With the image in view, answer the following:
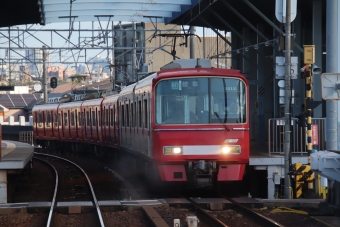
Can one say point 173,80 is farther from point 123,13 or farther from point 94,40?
point 94,40

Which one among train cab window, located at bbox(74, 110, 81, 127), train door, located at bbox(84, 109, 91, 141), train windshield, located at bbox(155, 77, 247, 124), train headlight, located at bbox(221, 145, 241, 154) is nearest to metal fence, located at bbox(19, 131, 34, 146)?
train cab window, located at bbox(74, 110, 81, 127)

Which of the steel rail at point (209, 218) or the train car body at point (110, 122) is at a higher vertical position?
the train car body at point (110, 122)

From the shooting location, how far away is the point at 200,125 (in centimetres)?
1457

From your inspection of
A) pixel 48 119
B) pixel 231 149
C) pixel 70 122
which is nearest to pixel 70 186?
pixel 231 149

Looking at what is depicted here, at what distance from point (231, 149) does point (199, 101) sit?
44.8 inches

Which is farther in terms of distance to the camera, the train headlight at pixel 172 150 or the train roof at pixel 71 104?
the train roof at pixel 71 104

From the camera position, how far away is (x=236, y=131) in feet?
48.0

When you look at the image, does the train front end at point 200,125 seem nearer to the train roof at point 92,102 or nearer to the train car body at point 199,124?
the train car body at point 199,124

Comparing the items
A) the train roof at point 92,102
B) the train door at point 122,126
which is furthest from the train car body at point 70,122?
the train door at point 122,126

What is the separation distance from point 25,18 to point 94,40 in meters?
11.3

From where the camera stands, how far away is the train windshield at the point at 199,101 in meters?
14.7

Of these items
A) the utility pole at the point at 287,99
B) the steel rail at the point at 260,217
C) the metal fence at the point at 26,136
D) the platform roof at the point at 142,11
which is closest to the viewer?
the steel rail at the point at 260,217

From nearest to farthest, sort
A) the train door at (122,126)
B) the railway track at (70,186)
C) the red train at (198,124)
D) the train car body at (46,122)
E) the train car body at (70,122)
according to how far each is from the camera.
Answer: the railway track at (70,186) < the red train at (198,124) < the train door at (122,126) < the train car body at (70,122) < the train car body at (46,122)

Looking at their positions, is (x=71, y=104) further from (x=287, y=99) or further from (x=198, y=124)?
(x=287, y=99)
